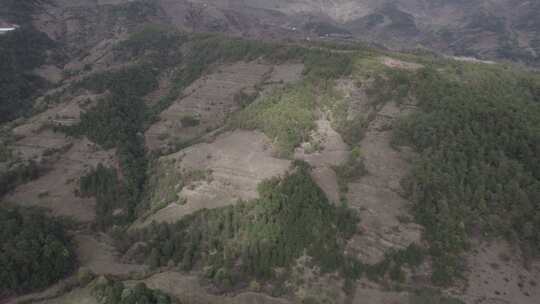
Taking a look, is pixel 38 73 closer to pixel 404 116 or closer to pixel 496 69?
pixel 404 116

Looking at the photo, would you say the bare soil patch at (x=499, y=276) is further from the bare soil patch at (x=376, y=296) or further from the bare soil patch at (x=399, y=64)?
the bare soil patch at (x=399, y=64)

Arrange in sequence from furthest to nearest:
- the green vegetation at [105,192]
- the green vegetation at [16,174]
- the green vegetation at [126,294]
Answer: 1. the green vegetation at [16,174]
2. the green vegetation at [105,192]
3. the green vegetation at [126,294]

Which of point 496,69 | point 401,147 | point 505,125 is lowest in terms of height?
point 401,147

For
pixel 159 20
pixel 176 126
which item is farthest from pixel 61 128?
pixel 159 20

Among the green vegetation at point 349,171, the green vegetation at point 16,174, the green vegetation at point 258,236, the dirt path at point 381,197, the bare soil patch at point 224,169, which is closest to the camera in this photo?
the green vegetation at point 258,236

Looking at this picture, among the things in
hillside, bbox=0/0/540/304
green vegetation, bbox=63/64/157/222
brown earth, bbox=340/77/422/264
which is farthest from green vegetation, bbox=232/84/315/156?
green vegetation, bbox=63/64/157/222

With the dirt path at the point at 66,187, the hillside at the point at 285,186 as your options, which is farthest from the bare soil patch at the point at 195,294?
the dirt path at the point at 66,187

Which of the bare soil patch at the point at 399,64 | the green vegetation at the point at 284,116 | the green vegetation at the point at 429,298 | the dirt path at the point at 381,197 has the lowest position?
the green vegetation at the point at 429,298

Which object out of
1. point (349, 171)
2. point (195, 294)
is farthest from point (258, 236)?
point (349, 171)
